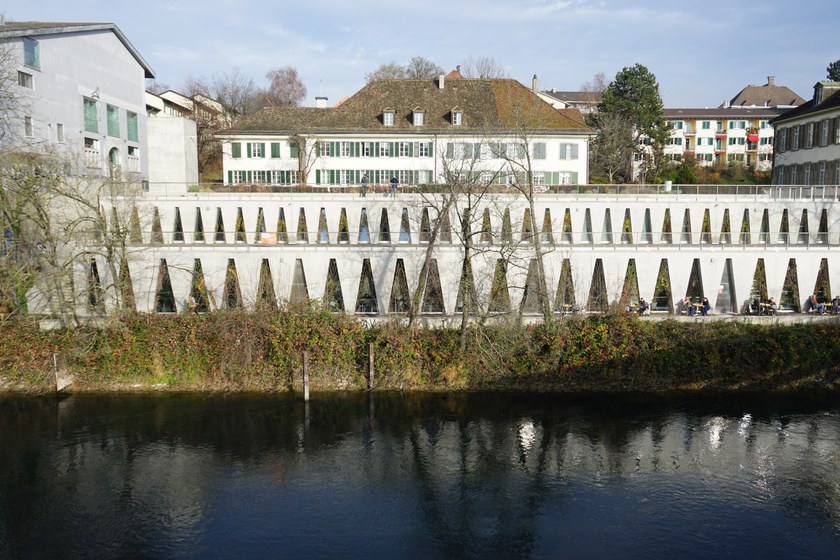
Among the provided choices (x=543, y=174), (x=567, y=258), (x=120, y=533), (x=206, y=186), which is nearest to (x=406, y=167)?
(x=543, y=174)

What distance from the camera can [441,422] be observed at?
24719mm

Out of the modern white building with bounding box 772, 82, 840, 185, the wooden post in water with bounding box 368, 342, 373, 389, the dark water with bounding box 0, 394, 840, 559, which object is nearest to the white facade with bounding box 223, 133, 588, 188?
the modern white building with bounding box 772, 82, 840, 185

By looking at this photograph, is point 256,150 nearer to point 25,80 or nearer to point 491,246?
point 25,80

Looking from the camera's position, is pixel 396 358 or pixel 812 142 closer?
pixel 396 358

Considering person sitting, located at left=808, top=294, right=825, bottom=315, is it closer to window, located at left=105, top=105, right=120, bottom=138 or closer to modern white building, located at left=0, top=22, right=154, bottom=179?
modern white building, located at left=0, top=22, right=154, bottom=179

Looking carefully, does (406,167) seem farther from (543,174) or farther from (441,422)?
(441,422)

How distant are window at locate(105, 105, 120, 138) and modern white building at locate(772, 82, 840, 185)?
142ft

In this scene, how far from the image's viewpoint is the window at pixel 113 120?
133 ft

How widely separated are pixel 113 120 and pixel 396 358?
25.6 m

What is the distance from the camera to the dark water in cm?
1695

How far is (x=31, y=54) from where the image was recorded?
111ft

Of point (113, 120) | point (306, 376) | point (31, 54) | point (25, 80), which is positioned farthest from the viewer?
point (113, 120)

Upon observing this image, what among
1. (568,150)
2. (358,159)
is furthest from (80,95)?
(568,150)

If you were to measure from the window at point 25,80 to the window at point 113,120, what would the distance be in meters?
6.63
